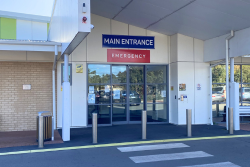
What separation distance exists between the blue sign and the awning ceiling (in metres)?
0.59

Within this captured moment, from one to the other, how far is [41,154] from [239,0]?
763 centimetres

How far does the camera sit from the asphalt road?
20.0 feet

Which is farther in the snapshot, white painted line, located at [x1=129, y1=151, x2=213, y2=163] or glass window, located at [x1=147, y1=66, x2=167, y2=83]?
glass window, located at [x1=147, y1=66, x2=167, y2=83]

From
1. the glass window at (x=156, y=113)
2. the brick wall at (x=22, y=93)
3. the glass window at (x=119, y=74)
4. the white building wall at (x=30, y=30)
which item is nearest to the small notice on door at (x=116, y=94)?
the glass window at (x=119, y=74)

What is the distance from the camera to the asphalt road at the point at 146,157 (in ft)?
20.0

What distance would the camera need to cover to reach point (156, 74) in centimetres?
1273

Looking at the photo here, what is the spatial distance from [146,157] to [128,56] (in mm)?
6307

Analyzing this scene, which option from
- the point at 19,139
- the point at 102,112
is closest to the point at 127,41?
the point at 102,112

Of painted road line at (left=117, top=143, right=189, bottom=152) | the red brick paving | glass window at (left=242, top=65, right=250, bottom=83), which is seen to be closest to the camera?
painted road line at (left=117, top=143, right=189, bottom=152)

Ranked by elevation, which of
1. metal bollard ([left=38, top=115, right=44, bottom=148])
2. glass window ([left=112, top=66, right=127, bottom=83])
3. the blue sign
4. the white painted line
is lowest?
the white painted line

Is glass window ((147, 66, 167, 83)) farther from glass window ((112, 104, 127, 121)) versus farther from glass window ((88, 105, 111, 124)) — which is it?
glass window ((88, 105, 111, 124))

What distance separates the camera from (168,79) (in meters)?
12.6

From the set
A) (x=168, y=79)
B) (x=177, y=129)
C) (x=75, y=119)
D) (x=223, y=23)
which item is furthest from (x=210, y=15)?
(x=75, y=119)

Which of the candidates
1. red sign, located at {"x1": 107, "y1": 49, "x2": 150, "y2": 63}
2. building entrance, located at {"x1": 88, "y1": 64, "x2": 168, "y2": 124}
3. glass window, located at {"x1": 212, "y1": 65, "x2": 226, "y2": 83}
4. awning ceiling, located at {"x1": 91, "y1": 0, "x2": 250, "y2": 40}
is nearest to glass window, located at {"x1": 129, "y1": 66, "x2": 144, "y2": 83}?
building entrance, located at {"x1": 88, "y1": 64, "x2": 168, "y2": 124}
